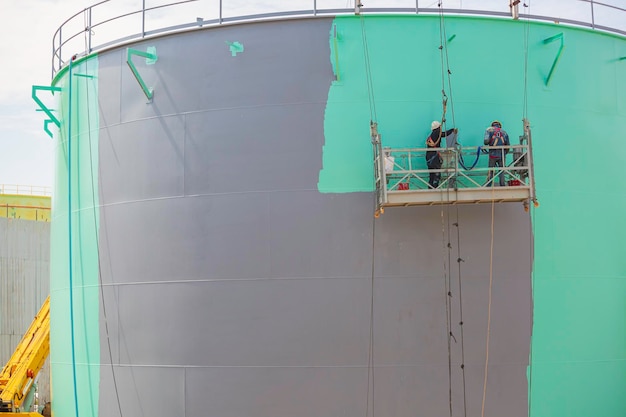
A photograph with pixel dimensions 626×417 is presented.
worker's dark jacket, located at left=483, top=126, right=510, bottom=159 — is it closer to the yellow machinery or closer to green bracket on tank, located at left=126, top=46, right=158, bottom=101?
green bracket on tank, located at left=126, top=46, right=158, bottom=101

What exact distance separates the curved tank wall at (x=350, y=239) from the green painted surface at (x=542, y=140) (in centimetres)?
3

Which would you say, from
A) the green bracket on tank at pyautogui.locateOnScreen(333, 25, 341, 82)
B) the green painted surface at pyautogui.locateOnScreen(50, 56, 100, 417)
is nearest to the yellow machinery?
the green painted surface at pyautogui.locateOnScreen(50, 56, 100, 417)

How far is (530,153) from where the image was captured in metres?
11.5

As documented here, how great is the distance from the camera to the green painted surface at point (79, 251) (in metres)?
13.9

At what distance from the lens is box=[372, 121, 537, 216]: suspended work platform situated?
37.5 ft

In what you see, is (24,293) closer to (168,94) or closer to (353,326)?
(168,94)

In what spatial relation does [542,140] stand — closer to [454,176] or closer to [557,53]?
[557,53]

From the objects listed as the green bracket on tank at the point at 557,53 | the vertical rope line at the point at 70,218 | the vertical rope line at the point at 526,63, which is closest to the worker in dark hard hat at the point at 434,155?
the vertical rope line at the point at 526,63

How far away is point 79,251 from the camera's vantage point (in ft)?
47.2

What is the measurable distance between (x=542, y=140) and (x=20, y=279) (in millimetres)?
19808

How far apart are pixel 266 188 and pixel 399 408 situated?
406 cm

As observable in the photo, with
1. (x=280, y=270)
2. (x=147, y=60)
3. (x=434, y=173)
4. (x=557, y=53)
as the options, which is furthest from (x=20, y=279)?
(x=557, y=53)

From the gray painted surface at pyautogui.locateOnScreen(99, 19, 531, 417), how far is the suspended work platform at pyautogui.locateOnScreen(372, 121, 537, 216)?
482 millimetres

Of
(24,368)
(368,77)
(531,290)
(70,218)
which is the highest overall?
(368,77)
